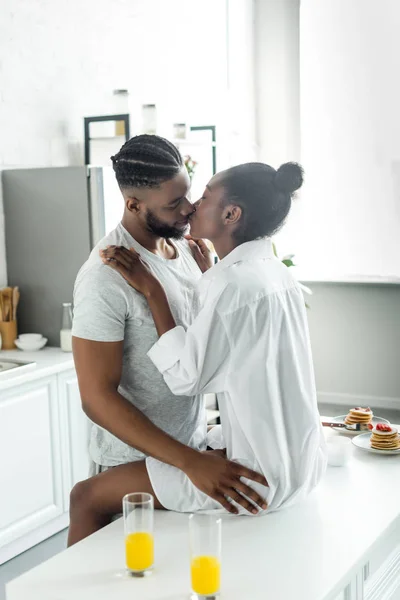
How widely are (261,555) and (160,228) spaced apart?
84 cm

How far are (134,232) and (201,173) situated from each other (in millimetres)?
2649

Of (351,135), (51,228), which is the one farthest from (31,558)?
(351,135)

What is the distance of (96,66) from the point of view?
14.2 feet

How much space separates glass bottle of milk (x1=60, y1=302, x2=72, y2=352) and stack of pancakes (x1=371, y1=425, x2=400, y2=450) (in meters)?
1.82

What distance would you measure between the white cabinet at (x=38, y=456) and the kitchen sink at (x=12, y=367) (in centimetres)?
6

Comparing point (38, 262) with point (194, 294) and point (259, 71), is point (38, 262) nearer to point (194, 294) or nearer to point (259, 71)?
point (194, 294)

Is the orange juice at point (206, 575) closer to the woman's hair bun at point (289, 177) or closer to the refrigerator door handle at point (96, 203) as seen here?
the woman's hair bun at point (289, 177)

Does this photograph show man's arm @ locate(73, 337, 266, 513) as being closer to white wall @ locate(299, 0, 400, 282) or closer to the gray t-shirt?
the gray t-shirt

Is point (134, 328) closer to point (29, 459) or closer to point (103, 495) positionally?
point (103, 495)

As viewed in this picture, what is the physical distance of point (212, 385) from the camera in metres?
1.70

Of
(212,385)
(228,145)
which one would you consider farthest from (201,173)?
(212,385)

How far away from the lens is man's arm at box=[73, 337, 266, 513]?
1.69 meters

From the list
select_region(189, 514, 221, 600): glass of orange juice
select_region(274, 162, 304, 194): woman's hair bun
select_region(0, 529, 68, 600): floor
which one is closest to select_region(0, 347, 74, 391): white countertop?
select_region(0, 529, 68, 600): floor

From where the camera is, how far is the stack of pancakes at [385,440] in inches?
82.1
